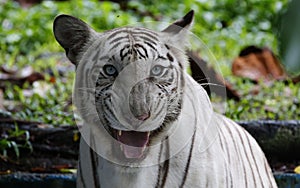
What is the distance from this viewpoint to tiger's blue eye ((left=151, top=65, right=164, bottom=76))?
2.02 m

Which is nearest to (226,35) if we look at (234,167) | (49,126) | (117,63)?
(49,126)

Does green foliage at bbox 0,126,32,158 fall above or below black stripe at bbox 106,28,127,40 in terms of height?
below

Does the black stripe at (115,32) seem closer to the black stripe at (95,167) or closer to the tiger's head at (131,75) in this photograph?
the tiger's head at (131,75)

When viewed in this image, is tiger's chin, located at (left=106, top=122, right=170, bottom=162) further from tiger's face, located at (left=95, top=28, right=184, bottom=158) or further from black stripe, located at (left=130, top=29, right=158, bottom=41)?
black stripe, located at (left=130, top=29, right=158, bottom=41)

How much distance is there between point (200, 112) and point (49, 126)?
222cm

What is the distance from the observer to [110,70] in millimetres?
2035

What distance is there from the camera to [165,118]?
2086mm

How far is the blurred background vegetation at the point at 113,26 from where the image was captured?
5132 mm

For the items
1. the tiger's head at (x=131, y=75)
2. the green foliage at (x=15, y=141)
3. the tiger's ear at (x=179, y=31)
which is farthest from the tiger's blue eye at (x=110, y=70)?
the green foliage at (x=15, y=141)

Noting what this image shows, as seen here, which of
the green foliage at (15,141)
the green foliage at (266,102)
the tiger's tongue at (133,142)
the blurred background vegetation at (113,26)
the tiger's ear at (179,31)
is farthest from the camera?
the blurred background vegetation at (113,26)

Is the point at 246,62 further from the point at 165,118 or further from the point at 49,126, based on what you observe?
the point at 165,118

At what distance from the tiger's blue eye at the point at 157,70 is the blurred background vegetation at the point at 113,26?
1.91 m

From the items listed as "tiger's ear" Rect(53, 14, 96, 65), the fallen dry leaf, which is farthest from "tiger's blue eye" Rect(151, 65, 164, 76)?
the fallen dry leaf

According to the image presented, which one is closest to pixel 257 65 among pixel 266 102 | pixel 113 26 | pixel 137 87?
pixel 266 102
